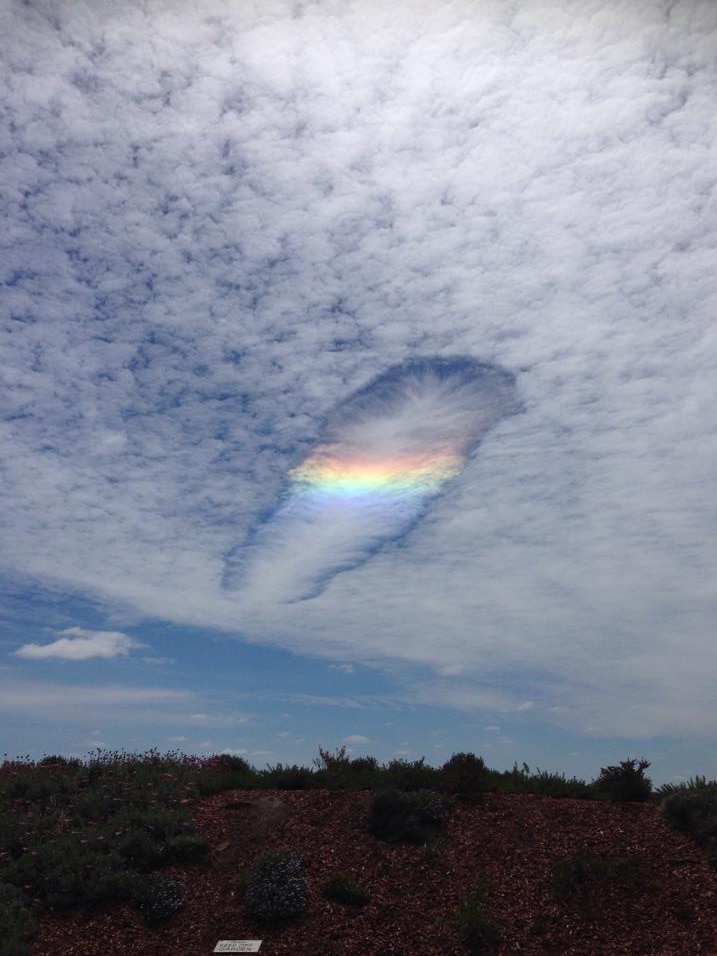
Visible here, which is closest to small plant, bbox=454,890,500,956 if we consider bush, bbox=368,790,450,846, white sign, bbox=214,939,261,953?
bush, bbox=368,790,450,846

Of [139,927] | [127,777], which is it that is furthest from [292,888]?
[127,777]

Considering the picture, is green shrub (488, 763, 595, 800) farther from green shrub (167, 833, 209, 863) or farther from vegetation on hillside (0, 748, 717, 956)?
green shrub (167, 833, 209, 863)

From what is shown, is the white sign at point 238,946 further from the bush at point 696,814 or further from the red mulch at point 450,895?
the bush at point 696,814

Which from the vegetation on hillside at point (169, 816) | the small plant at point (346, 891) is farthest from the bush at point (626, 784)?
the small plant at point (346, 891)

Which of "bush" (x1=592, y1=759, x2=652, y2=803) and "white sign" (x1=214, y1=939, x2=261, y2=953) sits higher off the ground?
"bush" (x1=592, y1=759, x2=652, y2=803)

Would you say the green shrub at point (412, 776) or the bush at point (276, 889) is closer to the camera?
the bush at point (276, 889)

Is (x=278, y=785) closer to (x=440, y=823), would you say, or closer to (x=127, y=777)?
(x=127, y=777)

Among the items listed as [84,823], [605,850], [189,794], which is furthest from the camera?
[189,794]
